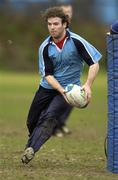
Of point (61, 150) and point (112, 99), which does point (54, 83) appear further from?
point (61, 150)

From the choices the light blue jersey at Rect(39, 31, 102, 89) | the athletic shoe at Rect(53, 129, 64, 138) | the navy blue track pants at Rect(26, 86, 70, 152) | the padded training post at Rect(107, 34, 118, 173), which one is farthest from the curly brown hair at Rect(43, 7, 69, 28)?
the athletic shoe at Rect(53, 129, 64, 138)

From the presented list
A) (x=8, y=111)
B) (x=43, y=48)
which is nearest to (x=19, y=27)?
(x=8, y=111)

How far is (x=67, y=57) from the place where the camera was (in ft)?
32.1

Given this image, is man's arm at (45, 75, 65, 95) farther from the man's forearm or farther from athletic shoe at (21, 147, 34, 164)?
athletic shoe at (21, 147, 34, 164)

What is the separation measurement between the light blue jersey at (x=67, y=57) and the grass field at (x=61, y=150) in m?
1.19

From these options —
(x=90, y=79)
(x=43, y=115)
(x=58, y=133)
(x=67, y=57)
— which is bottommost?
(x=58, y=133)

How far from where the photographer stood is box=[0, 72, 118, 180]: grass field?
29.8ft

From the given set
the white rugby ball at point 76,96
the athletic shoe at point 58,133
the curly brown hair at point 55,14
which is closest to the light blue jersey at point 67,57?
the curly brown hair at point 55,14

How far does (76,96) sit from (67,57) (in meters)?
0.68

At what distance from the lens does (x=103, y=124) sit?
17.3 metres

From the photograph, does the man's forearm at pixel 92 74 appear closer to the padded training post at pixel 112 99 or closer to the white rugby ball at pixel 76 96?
the white rugby ball at pixel 76 96

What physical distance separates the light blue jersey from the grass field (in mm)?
1187

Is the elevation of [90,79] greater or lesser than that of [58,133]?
greater

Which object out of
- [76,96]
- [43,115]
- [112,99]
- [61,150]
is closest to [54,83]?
[76,96]
